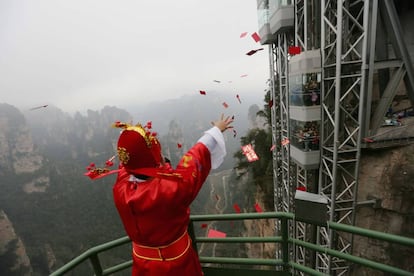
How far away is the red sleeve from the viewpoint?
4.93 feet

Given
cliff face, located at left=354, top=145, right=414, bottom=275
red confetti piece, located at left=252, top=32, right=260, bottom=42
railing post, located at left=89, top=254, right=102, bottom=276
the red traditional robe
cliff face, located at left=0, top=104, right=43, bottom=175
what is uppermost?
red confetti piece, located at left=252, top=32, right=260, bottom=42

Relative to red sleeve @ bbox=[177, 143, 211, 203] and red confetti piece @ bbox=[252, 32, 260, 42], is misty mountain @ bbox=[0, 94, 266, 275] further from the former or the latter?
red sleeve @ bbox=[177, 143, 211, 203]

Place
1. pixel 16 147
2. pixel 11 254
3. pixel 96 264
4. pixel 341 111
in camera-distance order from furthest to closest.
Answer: pixel 16 147
pixel 11 254
pixel 341 111
pixel 96 264

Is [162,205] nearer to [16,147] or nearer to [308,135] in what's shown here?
[308,135]

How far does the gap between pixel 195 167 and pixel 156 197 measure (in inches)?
12.2

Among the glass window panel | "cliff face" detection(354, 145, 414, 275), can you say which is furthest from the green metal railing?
"cliff face" detection(354, 145, 414, 275)

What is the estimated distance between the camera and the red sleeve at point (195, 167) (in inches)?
59.2

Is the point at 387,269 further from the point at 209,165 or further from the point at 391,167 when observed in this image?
the point at 391,167

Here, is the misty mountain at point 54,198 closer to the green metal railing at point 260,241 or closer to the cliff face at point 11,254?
the cliff face at point 11,254

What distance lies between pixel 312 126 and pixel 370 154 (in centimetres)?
154

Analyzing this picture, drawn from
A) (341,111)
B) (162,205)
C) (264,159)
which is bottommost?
(264,159)

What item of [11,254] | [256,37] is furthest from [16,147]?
[256,37]

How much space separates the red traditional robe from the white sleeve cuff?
0.06 metres

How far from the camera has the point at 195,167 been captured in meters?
1.59
